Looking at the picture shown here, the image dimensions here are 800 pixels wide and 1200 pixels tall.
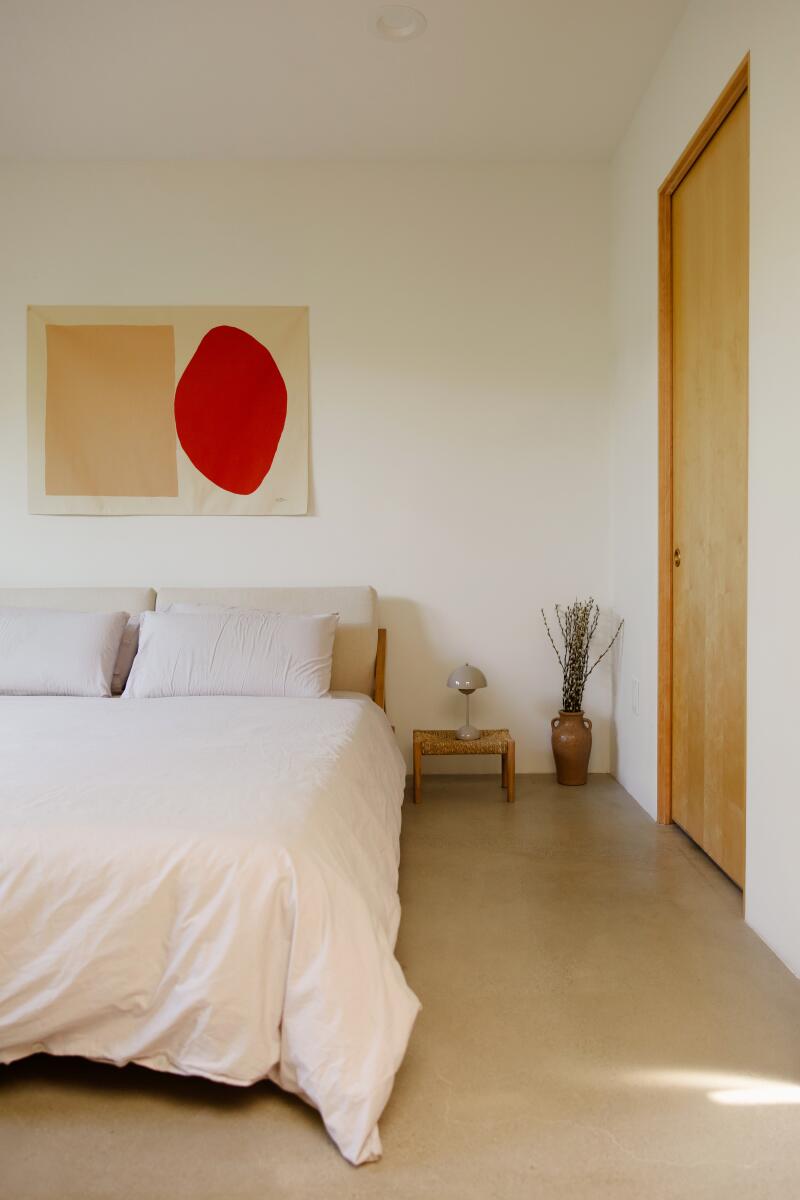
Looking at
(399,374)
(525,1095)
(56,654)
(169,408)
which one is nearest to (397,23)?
(399,374)

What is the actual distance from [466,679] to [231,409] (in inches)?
62.0

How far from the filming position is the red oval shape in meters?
3.75

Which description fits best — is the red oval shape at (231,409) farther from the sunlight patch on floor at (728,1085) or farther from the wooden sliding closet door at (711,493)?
the sunlight patch on floor at (728,1085)

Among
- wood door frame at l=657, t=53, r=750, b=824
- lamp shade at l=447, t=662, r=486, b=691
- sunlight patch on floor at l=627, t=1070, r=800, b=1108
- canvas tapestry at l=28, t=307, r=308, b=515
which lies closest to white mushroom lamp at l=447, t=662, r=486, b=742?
lamp shade at l=447, t=662, r=486, b=691

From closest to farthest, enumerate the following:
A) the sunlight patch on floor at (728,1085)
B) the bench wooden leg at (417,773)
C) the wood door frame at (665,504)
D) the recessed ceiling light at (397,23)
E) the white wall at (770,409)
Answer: the sunlight patch on floor at (728,1085) < the white wall at (770,409) < the recessed ceiling light at (397,23) < the wood door frame at (665,504) < the bench wooden leg at (417,773)

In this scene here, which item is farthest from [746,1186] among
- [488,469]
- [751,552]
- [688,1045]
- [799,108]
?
[488,469]

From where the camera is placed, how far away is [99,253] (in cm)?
375

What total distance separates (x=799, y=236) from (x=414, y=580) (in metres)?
2.19

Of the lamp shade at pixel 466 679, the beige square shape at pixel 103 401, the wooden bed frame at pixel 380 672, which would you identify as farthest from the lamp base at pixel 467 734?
the beige square shape at pixel 103 401

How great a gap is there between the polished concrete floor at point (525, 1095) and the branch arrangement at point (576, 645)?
1371 mm

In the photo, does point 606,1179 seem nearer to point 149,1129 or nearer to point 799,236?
point 149,1129

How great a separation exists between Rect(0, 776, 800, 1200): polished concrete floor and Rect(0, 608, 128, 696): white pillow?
1520mm

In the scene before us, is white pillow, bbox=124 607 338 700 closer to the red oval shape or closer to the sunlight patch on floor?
the red oval shape

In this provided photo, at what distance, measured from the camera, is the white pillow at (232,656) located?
3094mm
